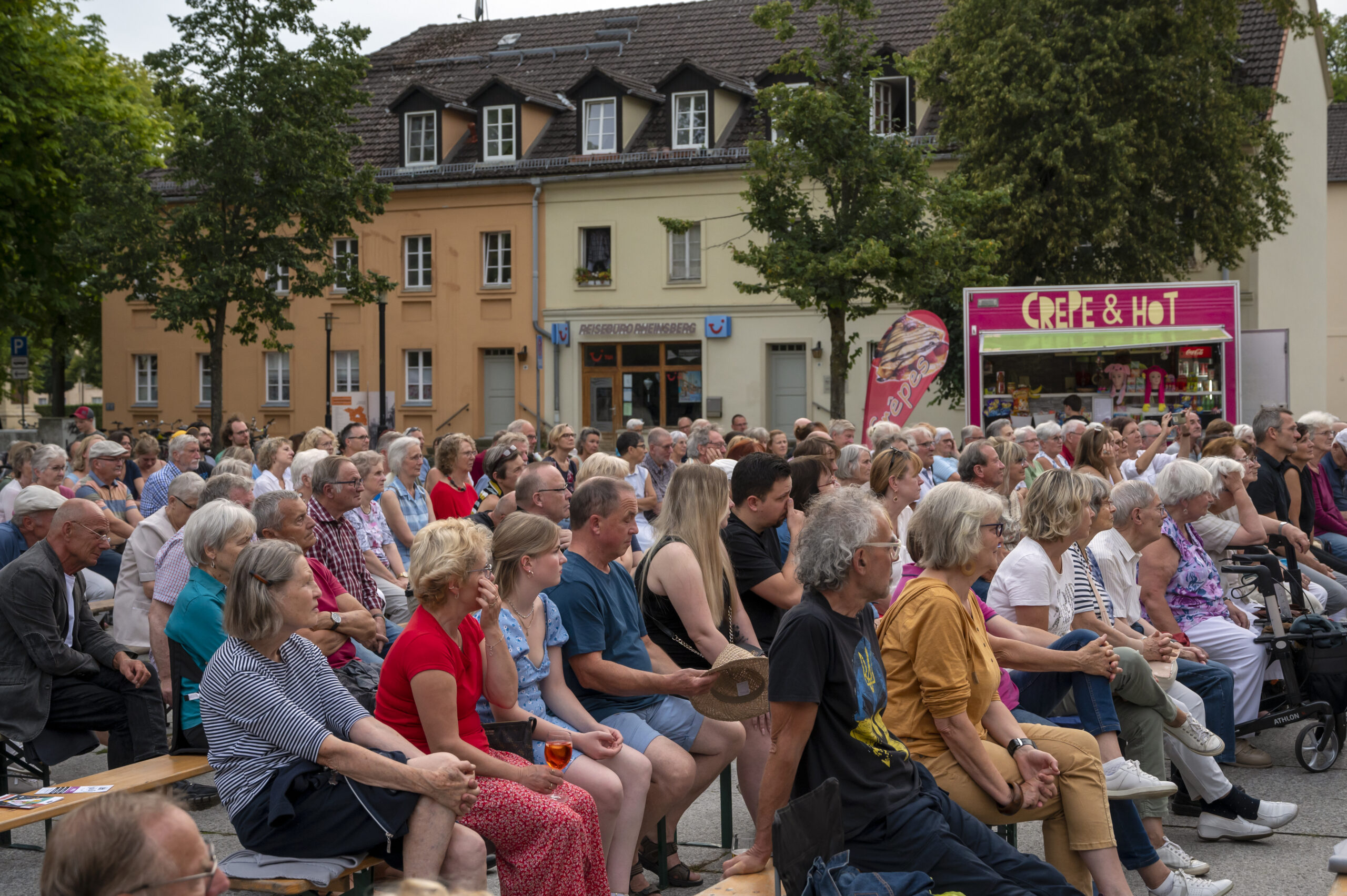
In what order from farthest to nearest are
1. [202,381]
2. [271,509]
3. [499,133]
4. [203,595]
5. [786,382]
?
[202,381]
[499,133]
[786,382]
[271,509]
[203,595]

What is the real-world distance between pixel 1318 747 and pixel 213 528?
5864 millimetres

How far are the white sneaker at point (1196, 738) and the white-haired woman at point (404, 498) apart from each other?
18.8ft

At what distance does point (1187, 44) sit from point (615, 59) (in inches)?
635

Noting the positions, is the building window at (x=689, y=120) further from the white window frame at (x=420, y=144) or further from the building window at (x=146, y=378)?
the building window at (x=146, y=378)

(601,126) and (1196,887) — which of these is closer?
(1196,887)

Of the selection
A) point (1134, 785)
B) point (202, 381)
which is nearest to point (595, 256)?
point (202, 381)

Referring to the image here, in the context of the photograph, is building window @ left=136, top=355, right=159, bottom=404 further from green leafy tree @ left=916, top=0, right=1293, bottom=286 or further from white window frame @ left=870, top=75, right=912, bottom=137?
green leafy tree @ left=916, top=0, right=1293, bottom=286

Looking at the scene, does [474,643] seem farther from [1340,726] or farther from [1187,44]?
[1187,44]

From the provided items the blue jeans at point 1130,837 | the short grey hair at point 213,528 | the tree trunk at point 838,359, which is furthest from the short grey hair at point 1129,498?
the tree trunk at point 838,359

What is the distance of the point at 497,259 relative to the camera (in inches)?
1361

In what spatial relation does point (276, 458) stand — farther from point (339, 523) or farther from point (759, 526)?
point (759, 526)

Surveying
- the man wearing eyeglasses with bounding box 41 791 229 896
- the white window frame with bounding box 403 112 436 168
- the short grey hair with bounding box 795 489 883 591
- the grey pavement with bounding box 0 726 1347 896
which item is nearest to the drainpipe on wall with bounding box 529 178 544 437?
the white window frame with bounding box 403 112 436 168

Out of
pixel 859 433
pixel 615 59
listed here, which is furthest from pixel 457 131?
pixel 859 433

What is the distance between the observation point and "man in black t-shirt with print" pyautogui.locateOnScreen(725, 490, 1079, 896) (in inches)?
155
